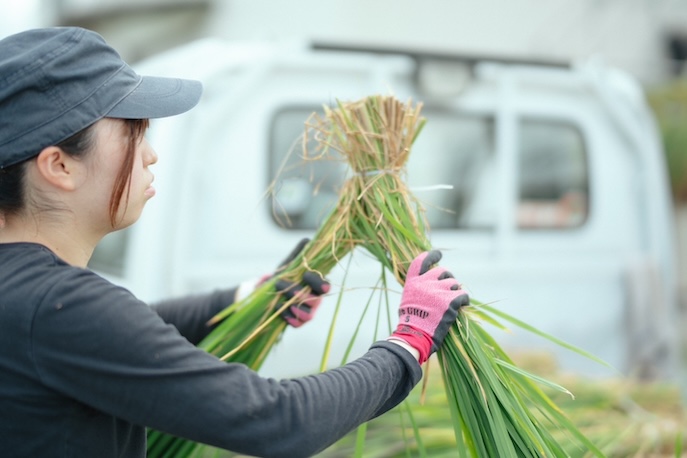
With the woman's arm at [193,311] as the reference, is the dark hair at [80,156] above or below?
above

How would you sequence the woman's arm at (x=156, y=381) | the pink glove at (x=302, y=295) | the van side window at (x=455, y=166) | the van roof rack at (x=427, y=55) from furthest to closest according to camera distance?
the van side window at (x=455, y=166) < the van roof rack at (x=427, y=55) < the pink glove at (x=302, y=295) < the woman's arm at (x=156, y=381)

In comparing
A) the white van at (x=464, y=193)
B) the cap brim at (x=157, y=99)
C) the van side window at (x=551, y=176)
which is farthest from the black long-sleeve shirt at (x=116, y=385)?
the van side window at (x=551, y=176)

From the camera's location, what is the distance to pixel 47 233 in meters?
1.21

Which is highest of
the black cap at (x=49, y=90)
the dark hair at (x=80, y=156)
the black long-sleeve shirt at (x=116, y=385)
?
the black cap at (x=49, y=90)

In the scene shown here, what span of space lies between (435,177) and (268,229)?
80 cm

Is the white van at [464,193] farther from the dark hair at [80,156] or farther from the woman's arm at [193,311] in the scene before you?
the dark hair at [80,156]

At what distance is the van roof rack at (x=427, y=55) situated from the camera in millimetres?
3059

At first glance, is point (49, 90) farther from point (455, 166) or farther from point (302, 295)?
point (455, 166)

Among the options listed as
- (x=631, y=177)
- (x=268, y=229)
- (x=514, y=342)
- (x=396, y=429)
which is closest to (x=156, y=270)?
(x=268, y=229)

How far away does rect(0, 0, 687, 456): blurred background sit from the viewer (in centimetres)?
331

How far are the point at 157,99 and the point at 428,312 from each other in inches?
21.2

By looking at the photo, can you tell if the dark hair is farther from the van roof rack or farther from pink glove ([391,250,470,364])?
the van roof rack

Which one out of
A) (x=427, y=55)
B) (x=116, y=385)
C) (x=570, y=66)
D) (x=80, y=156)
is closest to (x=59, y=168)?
(x=80, y=156)

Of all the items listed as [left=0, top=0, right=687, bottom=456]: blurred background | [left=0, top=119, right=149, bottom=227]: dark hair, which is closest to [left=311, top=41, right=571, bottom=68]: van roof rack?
[left=0, top=0, right=687, bottom=456]: blurred background
